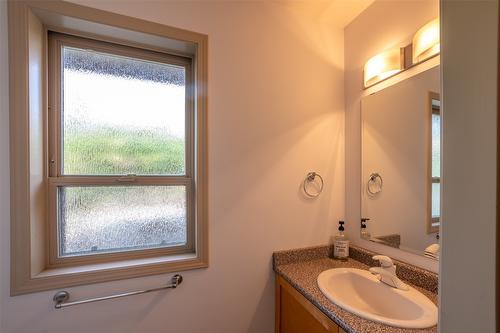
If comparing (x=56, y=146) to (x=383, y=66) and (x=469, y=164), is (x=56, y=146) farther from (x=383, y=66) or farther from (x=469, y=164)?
(x=383, y=66)

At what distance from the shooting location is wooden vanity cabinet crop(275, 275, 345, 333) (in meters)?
0.98

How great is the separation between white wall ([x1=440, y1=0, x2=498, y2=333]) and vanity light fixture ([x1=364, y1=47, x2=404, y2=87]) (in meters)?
1.07

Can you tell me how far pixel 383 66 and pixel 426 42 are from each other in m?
0.22

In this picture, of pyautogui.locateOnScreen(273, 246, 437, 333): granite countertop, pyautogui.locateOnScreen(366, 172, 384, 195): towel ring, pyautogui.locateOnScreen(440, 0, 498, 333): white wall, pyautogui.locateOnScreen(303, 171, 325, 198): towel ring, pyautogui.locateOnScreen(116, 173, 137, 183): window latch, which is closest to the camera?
pyautogui.locateOnScreen(440, 0, 498, 333): white wall

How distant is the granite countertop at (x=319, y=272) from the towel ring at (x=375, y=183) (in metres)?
0.38

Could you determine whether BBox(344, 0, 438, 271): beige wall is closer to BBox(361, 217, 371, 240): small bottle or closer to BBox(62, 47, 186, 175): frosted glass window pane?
BBox(361, 217, 371, 240): small bottle

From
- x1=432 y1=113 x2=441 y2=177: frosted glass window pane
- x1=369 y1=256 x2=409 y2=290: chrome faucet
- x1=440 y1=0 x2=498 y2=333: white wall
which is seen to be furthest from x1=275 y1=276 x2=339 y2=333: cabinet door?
x1=432 y1=113 x2=441 y2=177: frosted glass window pane

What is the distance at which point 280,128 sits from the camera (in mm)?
1409

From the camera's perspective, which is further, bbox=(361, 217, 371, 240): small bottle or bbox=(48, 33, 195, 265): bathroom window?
bbox=(361, 217, 371, 240): small bottle

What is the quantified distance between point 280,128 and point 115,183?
99cm

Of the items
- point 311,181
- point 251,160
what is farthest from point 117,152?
point 311,181

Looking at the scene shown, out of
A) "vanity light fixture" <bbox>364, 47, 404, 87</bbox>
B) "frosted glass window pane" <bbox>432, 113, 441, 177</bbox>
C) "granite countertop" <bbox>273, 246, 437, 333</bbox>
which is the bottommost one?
"granite countertop" <bbox>273, 246, 437, 333</bbox>

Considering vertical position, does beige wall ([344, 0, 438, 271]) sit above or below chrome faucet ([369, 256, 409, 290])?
above

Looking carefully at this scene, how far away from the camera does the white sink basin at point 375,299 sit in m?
0.86
